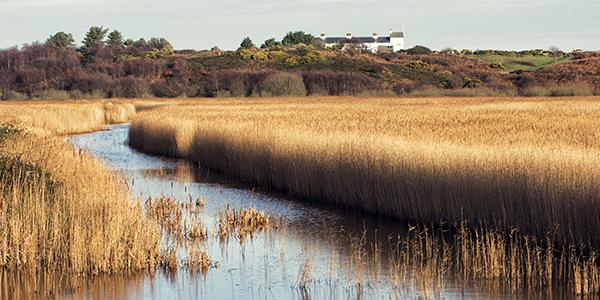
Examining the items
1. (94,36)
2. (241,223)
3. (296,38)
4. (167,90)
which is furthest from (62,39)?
(241,223)

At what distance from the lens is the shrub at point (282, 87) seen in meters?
76.2

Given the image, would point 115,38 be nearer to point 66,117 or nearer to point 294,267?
point 66,117

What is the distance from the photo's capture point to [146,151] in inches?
1310

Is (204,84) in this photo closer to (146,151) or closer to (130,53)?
(130,53)

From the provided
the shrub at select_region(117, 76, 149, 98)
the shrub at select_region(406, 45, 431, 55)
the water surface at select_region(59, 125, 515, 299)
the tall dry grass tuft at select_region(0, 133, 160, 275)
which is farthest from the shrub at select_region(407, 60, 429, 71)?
the tall dry grass tuft at select_region(0, 133, 160, 275)

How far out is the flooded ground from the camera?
12.1m

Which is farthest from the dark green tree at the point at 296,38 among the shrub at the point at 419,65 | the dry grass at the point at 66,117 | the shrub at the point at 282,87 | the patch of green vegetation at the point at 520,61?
the dry grass at the point at 66,117

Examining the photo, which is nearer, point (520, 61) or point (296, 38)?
point (520, 61)

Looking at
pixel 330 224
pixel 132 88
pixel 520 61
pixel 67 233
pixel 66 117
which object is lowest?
pixel 520 61

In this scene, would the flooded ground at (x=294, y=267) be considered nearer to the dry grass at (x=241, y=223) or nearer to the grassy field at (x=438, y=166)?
the dry grass at (x=241, y=223)

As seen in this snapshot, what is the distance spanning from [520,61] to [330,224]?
111829 mm

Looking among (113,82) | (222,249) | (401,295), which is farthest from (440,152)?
(113,82)

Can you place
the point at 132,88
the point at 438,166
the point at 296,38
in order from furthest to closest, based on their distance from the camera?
the point at 296,38 < the point at 132,88 < the point at 438,166

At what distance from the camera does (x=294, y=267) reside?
44.9 feet
